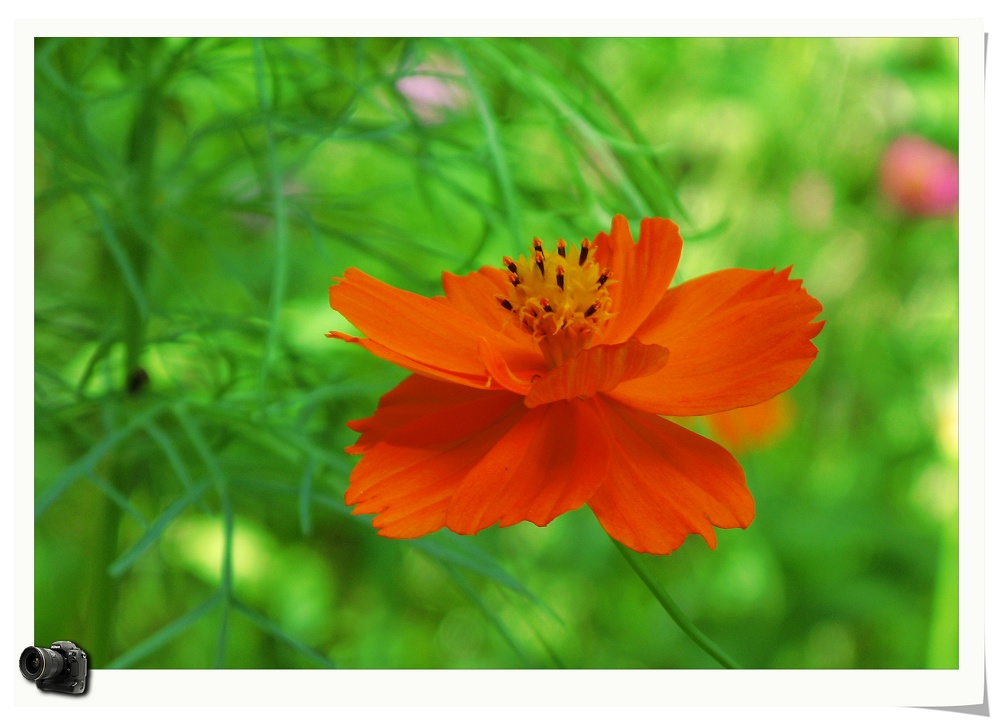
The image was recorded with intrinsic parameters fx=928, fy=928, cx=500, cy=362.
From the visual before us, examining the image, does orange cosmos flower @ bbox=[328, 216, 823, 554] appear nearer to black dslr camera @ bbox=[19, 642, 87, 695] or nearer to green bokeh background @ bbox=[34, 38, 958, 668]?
green bokeh background @ bbox=[34, 38, 958, 668]

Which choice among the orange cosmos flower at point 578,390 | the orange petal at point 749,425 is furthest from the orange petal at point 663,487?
the orange petal at point 749,425

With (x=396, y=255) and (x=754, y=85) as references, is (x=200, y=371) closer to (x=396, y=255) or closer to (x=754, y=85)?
(x=396, y=255)

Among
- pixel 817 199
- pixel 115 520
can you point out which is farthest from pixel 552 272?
pixel 817 199

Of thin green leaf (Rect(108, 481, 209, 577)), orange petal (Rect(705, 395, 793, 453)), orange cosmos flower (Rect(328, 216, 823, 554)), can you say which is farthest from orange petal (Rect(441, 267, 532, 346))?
orange petal (Rect(705, 395, 793, 453))

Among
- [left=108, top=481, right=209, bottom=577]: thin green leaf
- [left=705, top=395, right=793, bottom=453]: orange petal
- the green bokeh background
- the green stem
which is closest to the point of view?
the green stem

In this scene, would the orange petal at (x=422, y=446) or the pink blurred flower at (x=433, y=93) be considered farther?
the pink blurred flower at (x=433, y=93)

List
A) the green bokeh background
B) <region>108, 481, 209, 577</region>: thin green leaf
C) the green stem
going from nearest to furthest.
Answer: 1. the green stem
2. <region>108, 481, 209, 577</region>: thin green leaf
3. the green bokeh background
